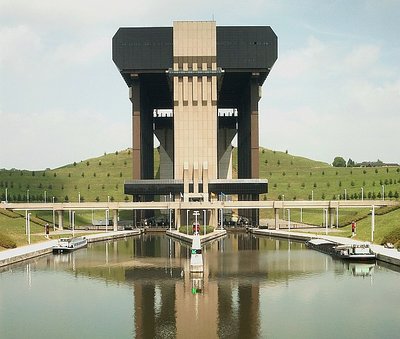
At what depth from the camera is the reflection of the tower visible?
42.3 meters

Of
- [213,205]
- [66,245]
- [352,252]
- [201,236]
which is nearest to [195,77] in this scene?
[213,205]

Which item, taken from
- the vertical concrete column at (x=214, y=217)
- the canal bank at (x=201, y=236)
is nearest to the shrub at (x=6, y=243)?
the canal bank at (x=201, y=236)

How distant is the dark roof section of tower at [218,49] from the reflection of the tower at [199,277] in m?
68.2

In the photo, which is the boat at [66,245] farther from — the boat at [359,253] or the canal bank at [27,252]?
the boat at [359,253]

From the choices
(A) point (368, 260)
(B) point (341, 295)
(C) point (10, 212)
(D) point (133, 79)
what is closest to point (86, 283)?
(B) point (341, 295)

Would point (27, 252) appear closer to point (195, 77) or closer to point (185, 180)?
point (185, 180)

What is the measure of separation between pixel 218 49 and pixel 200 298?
12022 centimetres

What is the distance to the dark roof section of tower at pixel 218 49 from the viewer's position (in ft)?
523

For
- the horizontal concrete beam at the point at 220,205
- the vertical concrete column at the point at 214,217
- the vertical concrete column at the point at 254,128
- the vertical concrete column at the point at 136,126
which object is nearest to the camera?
the horizontal concrete beam at the point at 220,205

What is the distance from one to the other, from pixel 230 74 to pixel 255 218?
1803 inches

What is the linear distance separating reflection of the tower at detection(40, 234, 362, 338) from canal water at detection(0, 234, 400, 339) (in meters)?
0.11

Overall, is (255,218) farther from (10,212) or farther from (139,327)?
(139,327)

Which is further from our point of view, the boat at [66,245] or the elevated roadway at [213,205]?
the elevated roadway at [213,205]

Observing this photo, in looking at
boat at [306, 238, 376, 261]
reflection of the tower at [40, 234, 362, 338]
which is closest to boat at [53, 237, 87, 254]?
reflection of the tower at [40, 234, 362, 338]
